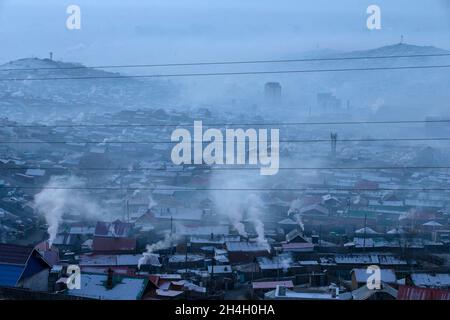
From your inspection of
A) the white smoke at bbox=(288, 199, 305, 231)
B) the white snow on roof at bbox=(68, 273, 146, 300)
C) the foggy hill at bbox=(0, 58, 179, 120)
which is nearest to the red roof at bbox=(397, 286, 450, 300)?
the white snow on roof at bbox=(68, 273, 146, 300)

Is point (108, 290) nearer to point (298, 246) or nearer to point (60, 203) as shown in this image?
point (298, 246)

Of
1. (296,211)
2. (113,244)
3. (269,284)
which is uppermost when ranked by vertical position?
(296,211)

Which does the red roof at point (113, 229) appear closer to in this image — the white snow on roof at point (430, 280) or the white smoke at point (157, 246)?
the white smoke at point (157, 246)

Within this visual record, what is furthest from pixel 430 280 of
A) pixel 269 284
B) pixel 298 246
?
pixel 298 246

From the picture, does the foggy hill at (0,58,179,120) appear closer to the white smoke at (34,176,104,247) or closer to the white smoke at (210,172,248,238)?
the white smoke at (34,176,104,247)

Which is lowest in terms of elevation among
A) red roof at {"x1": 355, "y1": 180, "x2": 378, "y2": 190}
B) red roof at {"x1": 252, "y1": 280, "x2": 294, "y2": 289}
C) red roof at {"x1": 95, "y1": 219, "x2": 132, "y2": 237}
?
red roof at {"x1": 252, "y1": 280, "x2": 294, "y2": 289}

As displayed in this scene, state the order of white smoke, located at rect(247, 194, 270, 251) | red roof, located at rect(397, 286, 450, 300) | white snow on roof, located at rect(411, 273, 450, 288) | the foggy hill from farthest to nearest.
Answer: the foggy hill, white smoke, located at rect(247, 194, 270, 251), white snow on roof, located at rect(411, 273, 450, 288), red roof, located at rect(397, 286, 450, 300)
